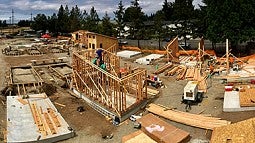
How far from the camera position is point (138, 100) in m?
23.2

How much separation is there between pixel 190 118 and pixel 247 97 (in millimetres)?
4642

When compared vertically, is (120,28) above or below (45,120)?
above

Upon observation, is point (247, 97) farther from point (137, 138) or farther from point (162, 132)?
point (137, 138)

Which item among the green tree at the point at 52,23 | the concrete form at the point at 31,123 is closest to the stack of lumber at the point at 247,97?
the concrete form at the point at 31,123

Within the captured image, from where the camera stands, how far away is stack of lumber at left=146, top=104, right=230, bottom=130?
19172 millimetres

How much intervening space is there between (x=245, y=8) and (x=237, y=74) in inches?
449

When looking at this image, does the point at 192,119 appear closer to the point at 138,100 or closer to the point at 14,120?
the point at 138,100

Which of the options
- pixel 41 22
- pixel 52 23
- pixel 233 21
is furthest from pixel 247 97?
pixel 41 22

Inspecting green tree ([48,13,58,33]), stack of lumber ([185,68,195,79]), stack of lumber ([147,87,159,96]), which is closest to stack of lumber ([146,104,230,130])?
stack of lumber ([147,87,159,96])

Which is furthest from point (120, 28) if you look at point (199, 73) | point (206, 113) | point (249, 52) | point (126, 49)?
point (206, 113)

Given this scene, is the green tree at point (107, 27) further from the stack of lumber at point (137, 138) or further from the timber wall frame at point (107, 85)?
the stack of lumber at point (137, 138)

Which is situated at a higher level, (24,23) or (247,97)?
(24,23)

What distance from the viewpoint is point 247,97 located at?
2211 centimetres

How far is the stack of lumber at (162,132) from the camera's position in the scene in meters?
16.9
